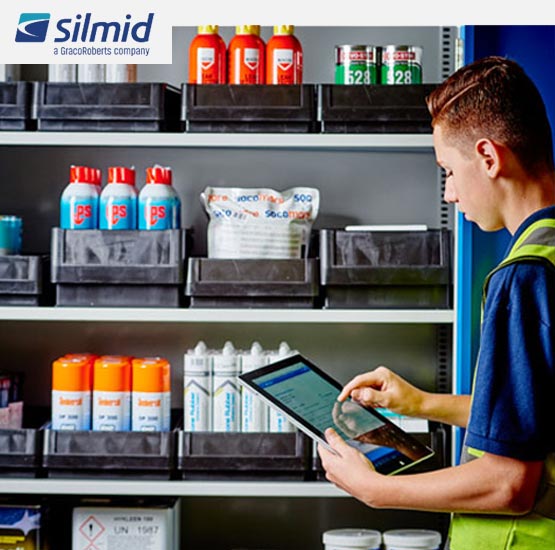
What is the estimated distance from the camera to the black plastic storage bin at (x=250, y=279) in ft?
8.27

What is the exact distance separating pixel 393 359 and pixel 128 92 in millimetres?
1142

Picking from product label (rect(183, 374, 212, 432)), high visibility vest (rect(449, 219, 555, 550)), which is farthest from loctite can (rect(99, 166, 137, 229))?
high visibility vest (rect(449, 219, 555, 550))

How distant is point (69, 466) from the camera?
99.1 inches

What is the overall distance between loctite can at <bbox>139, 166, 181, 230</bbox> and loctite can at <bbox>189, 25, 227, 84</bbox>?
0.90ft

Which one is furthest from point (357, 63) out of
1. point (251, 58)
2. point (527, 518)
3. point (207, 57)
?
point (527, 518)

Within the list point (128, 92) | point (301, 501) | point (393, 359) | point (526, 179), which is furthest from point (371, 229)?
point (526, 179)

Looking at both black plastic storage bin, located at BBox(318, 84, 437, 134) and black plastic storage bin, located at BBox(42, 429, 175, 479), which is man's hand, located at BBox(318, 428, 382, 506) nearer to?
black plastic storage bin, located at BBox(42, 429, 175, 479)

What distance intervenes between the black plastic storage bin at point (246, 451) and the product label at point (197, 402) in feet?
0.08

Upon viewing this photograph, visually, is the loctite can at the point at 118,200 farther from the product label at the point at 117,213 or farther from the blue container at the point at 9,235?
the blue container at the point at 9,235

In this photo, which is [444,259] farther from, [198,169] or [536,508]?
[536,508]

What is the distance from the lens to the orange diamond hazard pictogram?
2584 mm

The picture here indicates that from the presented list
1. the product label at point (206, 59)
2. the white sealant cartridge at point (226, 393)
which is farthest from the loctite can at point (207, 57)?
the white sealant cartridge at point (226, 393)

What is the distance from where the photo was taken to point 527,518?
136cm

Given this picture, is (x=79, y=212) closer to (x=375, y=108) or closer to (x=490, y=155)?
(x=375, y=108)
